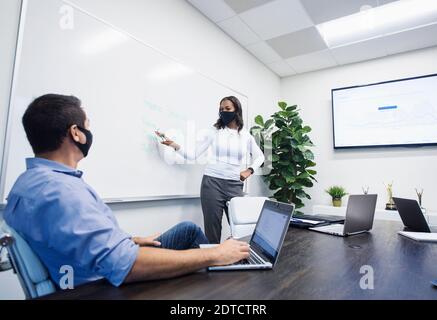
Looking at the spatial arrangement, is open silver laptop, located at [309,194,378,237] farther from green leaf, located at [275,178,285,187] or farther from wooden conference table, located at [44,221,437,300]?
green leaf, located at [275,178,285,187]

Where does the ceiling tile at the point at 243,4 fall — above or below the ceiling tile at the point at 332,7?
above

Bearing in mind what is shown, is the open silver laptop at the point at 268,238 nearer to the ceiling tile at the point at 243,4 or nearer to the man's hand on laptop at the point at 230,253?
the man's hand on laptop at the point at 230,253

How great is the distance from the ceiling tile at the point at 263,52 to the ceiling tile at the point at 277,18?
249mm

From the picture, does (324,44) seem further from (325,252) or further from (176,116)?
(325,252)

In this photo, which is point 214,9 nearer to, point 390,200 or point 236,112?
point 236,112

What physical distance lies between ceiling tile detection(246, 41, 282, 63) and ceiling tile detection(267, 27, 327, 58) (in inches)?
2.6

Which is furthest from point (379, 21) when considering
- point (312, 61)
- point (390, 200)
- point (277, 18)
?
point (390, 200)

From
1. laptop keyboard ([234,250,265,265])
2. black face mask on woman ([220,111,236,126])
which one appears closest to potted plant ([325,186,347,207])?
black face mask on woman ([220,111,236,126])

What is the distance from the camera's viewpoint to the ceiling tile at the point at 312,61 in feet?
11.9

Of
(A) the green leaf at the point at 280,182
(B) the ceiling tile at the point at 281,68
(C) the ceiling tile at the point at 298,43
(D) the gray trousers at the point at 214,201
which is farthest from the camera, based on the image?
(B) the ceiling tile at the point at 281,68

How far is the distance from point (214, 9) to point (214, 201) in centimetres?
199

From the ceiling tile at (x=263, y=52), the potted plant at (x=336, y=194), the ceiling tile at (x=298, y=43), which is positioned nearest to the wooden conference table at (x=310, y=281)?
the potted plant at (x=336, y=194)

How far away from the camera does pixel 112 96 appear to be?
6.08 ft
